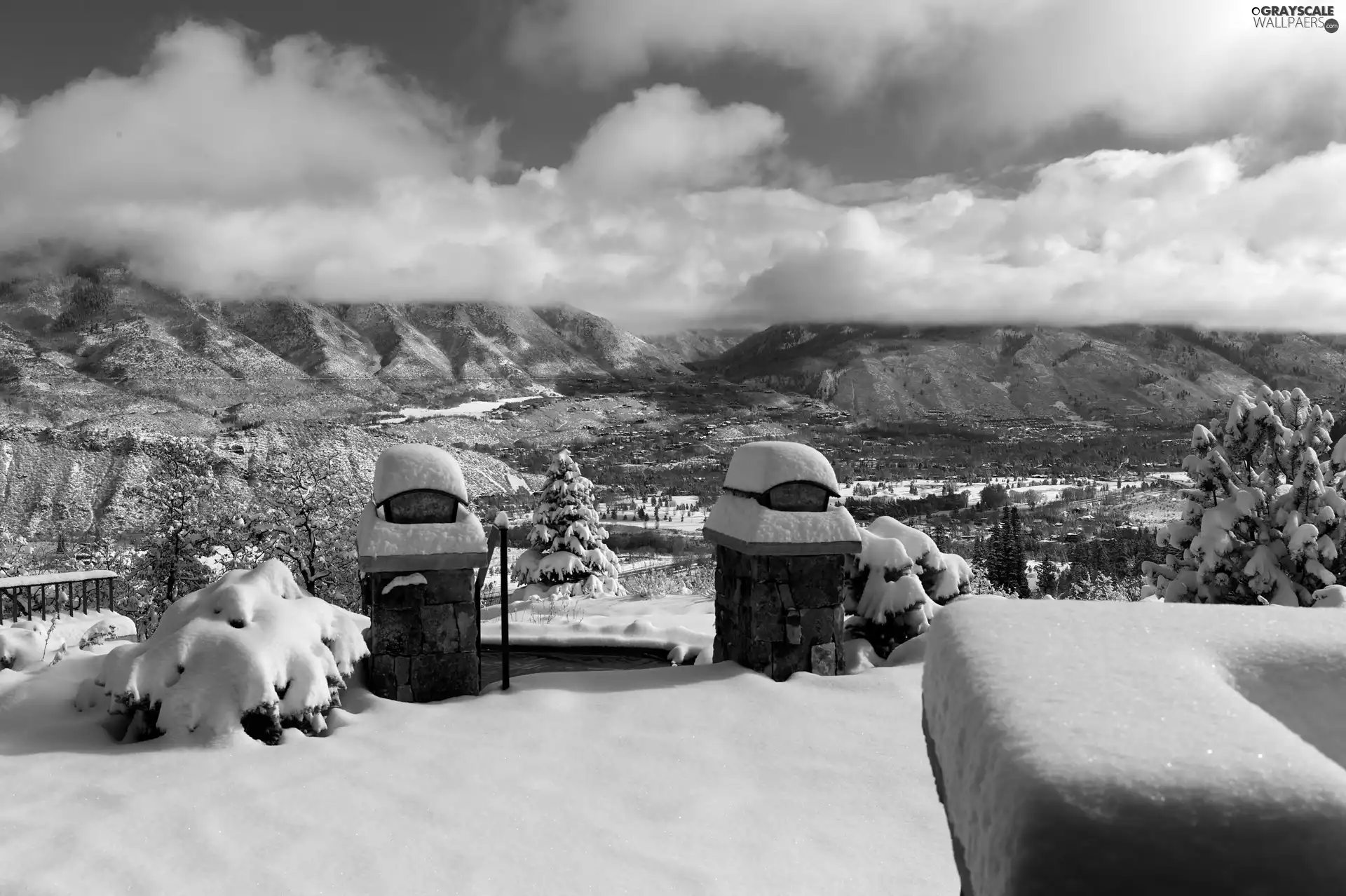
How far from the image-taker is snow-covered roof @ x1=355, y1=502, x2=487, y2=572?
7590mm

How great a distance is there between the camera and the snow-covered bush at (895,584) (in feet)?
31.8

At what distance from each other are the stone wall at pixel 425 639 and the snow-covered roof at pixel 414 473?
2.99ft

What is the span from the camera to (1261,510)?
40.9 ft

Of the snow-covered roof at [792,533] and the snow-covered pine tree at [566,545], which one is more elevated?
the snow-covered roof at [792,533]

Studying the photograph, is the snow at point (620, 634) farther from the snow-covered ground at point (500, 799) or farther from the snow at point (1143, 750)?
the snow at point (1143, 750)

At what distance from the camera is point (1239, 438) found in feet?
42.4

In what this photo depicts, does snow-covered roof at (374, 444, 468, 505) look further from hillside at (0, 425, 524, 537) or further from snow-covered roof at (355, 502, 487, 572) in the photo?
hillside at (0, 425, 524, 537)

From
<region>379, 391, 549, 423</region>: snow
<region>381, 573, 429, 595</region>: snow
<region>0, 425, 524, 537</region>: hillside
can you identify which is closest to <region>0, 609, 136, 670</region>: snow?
<region>381, 573, 429, 595</region>: snow

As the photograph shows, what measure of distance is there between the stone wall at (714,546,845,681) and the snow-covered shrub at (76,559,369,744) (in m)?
4.24

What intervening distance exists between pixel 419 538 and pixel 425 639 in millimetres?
1037

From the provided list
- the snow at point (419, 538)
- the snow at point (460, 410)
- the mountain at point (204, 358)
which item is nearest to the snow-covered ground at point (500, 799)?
the snow at point (419, 538)

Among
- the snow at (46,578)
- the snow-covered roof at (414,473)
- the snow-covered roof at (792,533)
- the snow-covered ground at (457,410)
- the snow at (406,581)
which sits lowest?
the snow at (46,578)

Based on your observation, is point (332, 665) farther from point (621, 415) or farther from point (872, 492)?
point (621, 415)

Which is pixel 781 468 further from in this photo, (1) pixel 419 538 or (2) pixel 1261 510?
(2) pixel 1261 510
